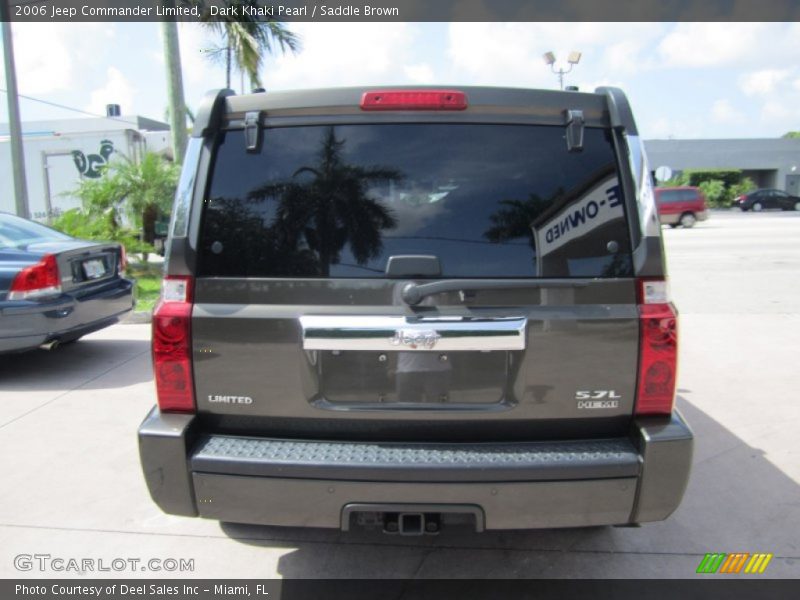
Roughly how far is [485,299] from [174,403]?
4.49 feet

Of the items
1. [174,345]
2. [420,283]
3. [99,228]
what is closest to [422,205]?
[420,283]

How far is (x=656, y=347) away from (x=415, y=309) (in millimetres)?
980

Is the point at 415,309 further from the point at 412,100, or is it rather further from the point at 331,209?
the point at 412,100

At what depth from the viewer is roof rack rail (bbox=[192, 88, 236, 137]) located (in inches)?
103

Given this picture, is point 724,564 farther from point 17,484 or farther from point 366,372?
point 17,484

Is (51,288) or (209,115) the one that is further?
(51,288)

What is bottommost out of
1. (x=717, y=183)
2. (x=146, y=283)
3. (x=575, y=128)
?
(x=146, y=283)

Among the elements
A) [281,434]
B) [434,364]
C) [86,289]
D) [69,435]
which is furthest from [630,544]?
[86,289]

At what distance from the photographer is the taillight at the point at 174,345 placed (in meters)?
2.60

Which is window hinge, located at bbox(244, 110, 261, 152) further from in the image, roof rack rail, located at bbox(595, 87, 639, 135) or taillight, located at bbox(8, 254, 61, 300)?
taillight, located at bbox(8, 254, 61, 300)

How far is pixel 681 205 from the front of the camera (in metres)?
→ 26.9

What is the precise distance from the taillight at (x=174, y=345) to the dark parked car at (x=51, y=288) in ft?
13.4

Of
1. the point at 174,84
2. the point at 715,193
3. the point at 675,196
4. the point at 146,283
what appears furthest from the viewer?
the point at 715,193

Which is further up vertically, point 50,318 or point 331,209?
point 331,209
